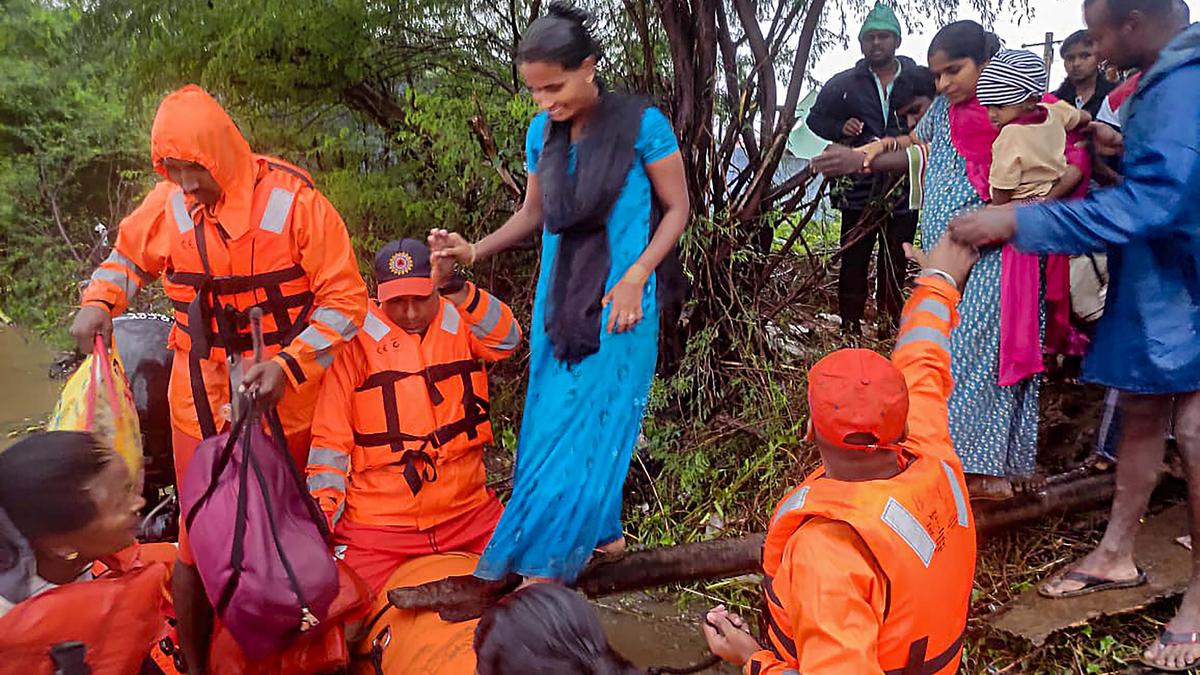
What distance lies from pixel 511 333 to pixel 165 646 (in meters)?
1.62

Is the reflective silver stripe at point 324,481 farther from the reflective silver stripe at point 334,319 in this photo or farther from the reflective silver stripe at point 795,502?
the reflective silver stripe at point 795,502

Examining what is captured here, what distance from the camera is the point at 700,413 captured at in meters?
4.77

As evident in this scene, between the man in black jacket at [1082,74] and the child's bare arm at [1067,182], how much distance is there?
4.68ft

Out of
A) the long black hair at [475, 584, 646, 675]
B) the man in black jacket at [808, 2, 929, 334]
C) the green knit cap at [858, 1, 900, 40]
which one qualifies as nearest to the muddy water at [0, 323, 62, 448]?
the man in black jacket at [808, 2, 929, 334]

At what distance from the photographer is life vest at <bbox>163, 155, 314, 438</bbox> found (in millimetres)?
3004

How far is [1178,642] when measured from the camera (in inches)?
105

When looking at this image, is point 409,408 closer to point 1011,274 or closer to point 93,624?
point 93,624

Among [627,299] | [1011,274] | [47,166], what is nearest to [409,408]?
[627,299]

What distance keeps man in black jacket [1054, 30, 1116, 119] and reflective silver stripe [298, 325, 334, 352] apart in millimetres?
3618

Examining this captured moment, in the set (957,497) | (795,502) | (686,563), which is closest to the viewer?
(795,502)

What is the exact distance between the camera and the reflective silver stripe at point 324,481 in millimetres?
3078

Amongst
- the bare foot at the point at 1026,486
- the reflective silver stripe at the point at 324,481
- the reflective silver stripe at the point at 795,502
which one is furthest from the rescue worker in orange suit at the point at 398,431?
the bare foot at the point at 1026,486

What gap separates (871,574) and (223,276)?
7.89 feet

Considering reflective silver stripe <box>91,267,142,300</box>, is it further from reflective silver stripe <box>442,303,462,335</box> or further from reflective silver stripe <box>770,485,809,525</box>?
reflective silver stripe <box>770,485,809,525</box>
